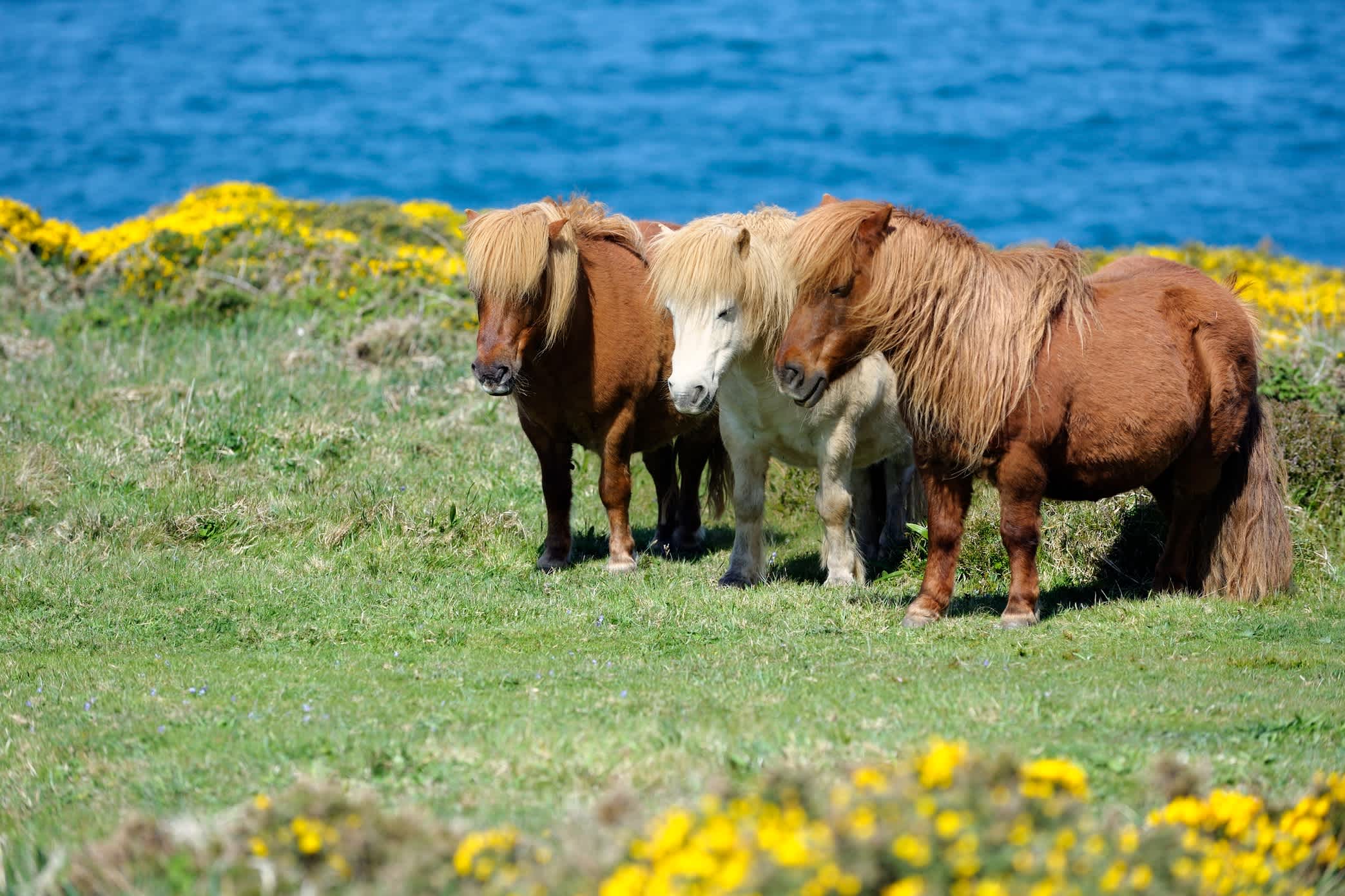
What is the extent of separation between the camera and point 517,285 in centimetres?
730

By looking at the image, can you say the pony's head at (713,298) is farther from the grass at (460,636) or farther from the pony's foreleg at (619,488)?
the grass at (460,636)

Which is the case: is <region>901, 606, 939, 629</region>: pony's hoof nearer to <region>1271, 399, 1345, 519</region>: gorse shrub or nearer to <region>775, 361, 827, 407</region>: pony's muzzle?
<region>775, 361, 827, 407</region>: pony's muzzle

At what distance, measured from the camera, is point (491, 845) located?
3.12 meters

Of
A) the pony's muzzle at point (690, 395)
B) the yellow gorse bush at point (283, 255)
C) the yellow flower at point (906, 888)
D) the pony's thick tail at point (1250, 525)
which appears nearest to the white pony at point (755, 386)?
the pony's muzzle at point (690, 395)

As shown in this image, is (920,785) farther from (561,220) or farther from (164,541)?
(164,541)

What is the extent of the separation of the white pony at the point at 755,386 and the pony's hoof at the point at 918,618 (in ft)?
2.96

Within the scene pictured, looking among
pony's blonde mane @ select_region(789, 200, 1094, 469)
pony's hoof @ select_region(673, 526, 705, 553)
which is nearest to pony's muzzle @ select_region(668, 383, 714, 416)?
pony's blonde mane @ select_region(789, 200, 1094, 469)

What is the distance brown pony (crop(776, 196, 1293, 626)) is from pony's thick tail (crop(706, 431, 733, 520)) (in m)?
2.28

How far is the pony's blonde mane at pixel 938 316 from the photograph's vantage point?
20.2ft

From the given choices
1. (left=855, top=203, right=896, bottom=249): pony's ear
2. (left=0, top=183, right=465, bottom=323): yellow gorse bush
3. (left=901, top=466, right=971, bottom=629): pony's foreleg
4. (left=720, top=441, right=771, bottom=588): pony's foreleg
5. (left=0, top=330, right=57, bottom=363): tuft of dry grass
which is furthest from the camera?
(left=0, top=183, right=465, bottom=323): yellow gorse bush

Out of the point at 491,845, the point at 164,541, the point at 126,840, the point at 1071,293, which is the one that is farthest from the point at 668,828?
the point at 164,541

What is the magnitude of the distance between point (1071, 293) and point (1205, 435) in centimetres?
106

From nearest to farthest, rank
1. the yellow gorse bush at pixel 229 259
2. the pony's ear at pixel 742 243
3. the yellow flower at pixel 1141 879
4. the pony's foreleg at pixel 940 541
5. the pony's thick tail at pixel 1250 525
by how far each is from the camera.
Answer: the yellow flower at pixel 1141 879
the pony's foreleg at pixel 940 541
the pony's ear at pixel 742 243
the pony's thick tail at pixel 1250 525
the yellow gorse bush at pixel 229 259

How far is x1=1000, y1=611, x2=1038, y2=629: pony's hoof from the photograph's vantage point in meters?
6.62
